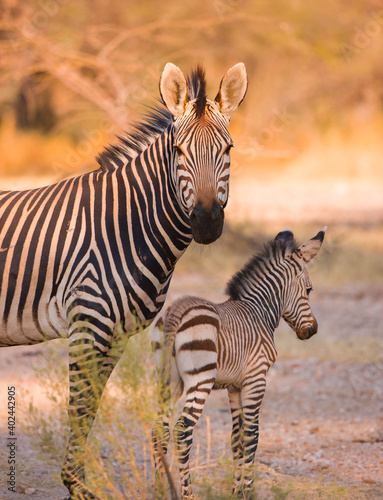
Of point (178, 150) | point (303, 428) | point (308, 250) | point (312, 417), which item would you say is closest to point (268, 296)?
point (308, 250)

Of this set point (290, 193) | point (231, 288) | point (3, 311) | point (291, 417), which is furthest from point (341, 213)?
point (3, 311)

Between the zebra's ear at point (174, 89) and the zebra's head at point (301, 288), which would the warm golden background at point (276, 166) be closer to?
the zebra's head at point (301, 288)

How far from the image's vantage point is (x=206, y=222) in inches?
152

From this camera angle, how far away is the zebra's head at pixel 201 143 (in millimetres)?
3908

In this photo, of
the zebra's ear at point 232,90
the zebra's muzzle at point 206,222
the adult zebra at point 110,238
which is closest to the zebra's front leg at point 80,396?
the adult zebra at point 110,238

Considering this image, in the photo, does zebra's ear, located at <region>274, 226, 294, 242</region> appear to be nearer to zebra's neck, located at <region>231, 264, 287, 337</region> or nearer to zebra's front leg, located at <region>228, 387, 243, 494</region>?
zebra's neck, located at <region>231, 264, 287, 337</region>

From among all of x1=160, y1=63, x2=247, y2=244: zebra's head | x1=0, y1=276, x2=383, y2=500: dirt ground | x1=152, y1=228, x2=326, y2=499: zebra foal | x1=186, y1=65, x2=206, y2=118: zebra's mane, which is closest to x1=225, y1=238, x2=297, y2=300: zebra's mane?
x1=152, y1=228, x2=326, y2=499: zebra foal

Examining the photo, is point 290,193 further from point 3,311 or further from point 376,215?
point 3,311

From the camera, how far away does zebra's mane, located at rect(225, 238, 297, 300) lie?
483cm

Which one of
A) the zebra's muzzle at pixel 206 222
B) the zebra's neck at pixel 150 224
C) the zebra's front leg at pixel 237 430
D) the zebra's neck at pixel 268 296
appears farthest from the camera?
the zebra's neck at pixel 268 296

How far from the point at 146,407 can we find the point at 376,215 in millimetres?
13616

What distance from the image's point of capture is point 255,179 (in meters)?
19.5

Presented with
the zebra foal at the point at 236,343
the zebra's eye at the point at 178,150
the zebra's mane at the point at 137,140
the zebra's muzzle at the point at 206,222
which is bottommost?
the zebra foal at the point at 236,343

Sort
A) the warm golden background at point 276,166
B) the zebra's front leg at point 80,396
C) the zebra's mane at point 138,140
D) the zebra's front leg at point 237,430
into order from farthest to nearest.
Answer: the warm golden background at point 276,166 < the zebra's mane at point 138,140 < the zebra's front leg at point 237,430 < the zebra's front leg at point 80,396
